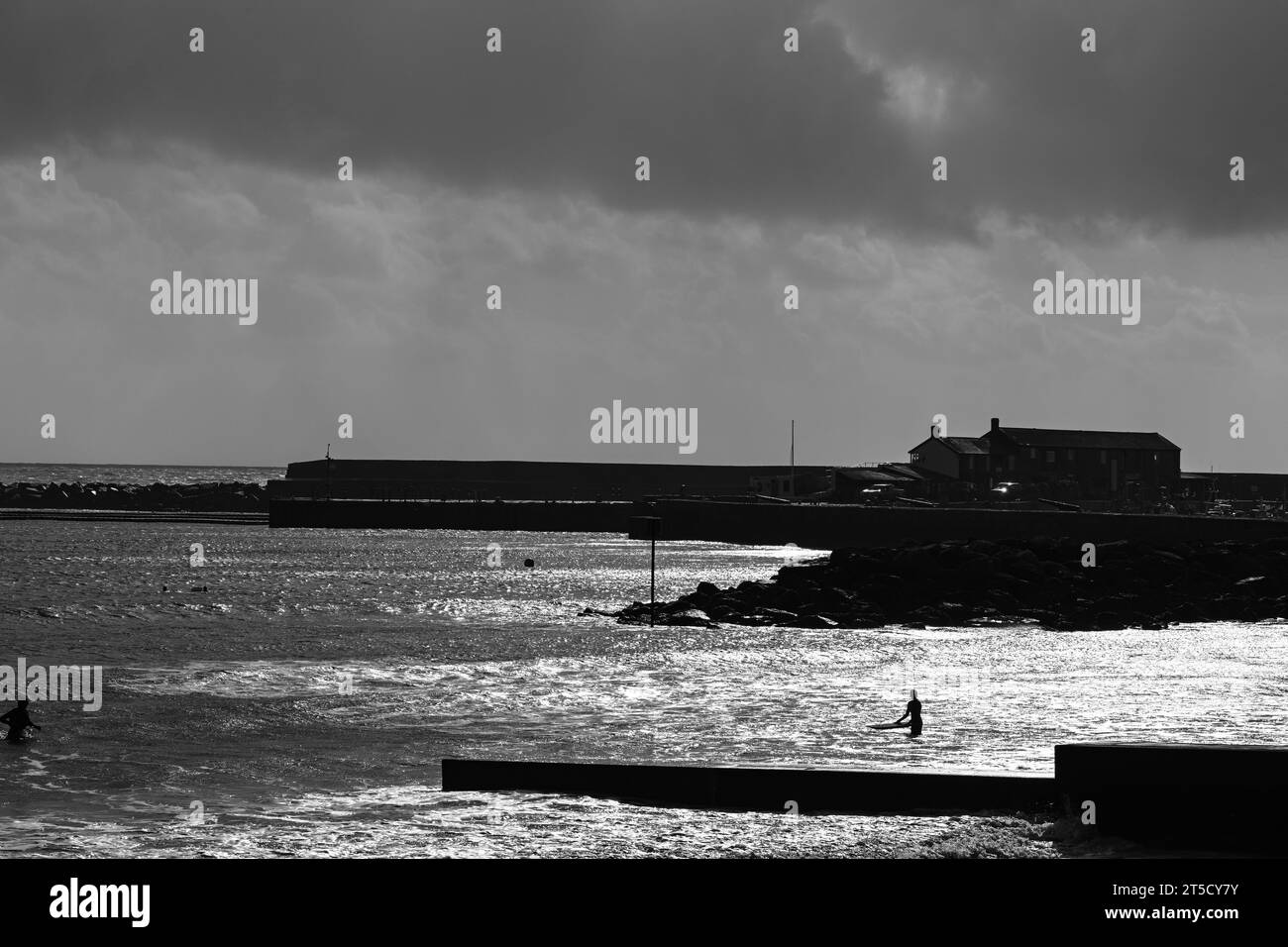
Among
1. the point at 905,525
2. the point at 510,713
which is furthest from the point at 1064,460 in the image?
the point at 510,713

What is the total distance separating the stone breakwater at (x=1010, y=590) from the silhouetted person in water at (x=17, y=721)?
2411cm

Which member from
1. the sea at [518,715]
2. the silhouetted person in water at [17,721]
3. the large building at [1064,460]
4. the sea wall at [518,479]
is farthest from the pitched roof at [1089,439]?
the silhouetted person in water at [17,721]

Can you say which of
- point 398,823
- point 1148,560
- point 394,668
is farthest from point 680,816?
point 1148,560

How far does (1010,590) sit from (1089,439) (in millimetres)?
76253

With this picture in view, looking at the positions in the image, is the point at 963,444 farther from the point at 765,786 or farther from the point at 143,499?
the point at 765,786

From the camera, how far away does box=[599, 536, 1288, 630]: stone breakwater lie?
4519 cm

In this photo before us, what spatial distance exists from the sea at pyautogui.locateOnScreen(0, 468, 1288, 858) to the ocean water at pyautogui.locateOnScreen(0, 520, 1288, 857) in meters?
0.08

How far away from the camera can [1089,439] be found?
121500 millimetres

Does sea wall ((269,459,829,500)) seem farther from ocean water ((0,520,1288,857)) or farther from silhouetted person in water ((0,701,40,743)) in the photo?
silhouetted person in water ((0,701,40,743))

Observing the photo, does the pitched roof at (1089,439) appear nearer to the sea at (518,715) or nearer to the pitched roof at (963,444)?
the pitched roof at (963,444)

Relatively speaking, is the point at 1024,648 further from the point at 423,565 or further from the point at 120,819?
the point at 423,565

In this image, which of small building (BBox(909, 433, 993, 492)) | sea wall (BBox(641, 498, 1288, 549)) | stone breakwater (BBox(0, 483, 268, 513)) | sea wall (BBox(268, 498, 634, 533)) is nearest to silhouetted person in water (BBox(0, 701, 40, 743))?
sea wall (BBox(641, 498, 1288, 549))
